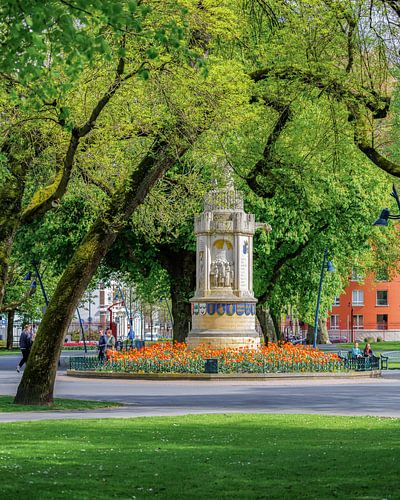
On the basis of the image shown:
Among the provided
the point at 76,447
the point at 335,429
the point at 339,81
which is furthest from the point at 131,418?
the point at 339,81

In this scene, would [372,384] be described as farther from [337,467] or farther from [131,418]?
[337,467]

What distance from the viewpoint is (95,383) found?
34.0 m

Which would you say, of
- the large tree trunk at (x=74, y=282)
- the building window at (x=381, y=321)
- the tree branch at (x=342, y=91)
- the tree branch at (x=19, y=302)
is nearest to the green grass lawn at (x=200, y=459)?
the large tree trunk at (x=74, y=282)

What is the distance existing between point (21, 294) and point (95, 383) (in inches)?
1829

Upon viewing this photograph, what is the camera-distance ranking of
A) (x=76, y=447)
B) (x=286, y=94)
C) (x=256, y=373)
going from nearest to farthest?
(x=76, y=447) → (x=286, y=94) → (x=256, y=373)

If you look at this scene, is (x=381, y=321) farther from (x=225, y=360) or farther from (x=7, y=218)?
(x=7, y=218)

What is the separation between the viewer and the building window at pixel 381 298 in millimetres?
117062

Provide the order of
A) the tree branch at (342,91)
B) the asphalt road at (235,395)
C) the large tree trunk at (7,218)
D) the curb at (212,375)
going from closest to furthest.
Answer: the tree branch at (342,91) → the large tree trunk at (7,218) → the asphalt road at (235,395) → the curb at (212,375)

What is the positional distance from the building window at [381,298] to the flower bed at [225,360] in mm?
79617

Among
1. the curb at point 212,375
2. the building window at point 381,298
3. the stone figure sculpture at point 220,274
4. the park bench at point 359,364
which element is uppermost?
the building window at point 381,298

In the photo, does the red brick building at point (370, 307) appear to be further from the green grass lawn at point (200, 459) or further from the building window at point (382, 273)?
the green grass lawn at point (200, 459)

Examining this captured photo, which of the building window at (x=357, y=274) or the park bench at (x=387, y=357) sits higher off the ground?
the building window at (x=357, y=274)

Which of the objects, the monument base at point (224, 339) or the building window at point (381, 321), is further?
the building window at point (381, 321)

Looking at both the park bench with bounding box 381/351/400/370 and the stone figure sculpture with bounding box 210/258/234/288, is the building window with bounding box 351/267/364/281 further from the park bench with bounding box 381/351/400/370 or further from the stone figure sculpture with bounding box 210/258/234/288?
the stone figure sculpture with bounding box 210/258/234/288
